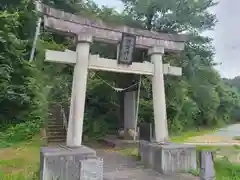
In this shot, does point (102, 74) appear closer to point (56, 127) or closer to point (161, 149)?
point (56, 127)

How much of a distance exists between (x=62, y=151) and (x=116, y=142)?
507cm

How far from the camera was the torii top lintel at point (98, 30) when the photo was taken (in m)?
6.67

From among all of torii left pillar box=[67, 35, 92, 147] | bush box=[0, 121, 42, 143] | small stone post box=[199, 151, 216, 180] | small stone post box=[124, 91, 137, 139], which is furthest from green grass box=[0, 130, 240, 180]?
small stone post box=[124, 91, 137, 139]

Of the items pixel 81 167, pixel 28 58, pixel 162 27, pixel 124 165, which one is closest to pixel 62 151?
pixel 81 167

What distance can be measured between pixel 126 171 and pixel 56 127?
20.2ft

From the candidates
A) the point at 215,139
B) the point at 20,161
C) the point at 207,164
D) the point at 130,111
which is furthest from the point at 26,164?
the point at 215,139

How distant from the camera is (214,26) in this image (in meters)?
14.2

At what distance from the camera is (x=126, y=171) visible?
7211mm

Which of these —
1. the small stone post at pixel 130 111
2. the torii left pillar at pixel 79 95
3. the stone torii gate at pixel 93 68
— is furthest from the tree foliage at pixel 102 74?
the torii left pillar at pixel 79 95

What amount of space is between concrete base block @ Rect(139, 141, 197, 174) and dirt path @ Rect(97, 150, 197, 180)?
0.84 ft

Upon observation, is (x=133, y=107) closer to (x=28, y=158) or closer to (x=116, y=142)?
(x=116, y=142)

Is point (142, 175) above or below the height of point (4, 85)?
below

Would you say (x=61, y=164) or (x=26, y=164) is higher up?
(x=61, y=164)

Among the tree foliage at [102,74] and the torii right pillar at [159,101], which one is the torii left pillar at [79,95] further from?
the tree foliage at [102,74]
